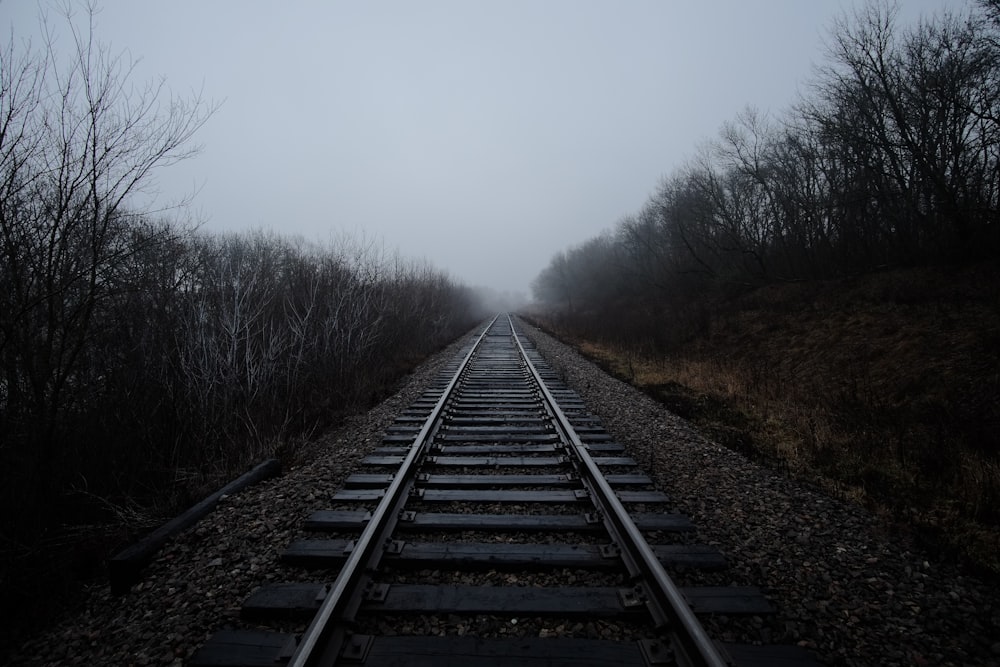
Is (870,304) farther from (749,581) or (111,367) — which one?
(111,367)

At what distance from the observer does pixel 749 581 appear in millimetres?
2633

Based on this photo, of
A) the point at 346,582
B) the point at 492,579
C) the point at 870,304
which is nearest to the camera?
the point at 346,582

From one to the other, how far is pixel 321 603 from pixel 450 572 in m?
0.79

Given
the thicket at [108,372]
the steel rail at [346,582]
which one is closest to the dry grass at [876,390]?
the steel rail at [346,582]

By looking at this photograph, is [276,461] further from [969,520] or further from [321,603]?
[969,520]

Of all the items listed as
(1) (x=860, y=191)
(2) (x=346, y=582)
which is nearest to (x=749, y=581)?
(2) (x=346, y=582)

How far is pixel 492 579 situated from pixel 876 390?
873cm

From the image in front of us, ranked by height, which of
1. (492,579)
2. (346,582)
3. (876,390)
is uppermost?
(346,582)

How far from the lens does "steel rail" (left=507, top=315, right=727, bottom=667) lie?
189cm

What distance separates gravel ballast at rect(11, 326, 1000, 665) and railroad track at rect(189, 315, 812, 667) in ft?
0.61

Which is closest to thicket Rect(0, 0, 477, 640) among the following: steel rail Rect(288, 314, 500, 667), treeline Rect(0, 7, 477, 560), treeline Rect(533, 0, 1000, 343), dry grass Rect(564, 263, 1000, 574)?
treeline Rect(0, 7, 477, 560)

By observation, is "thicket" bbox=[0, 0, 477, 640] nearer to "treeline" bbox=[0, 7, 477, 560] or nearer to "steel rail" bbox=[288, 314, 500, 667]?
"treeline" bbox=[0, 7, 477, 560]

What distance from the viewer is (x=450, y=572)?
271 cm

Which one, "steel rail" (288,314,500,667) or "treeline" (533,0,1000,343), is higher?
"treeline" (533,0,1000,343)
